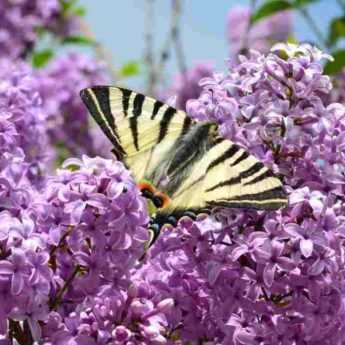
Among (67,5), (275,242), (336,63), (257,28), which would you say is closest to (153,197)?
(275,242)

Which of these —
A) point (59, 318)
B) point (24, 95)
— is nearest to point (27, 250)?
point (59, 318)

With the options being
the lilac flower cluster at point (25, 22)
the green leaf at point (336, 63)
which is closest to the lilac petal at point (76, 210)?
the green leaf at point (336, 63)

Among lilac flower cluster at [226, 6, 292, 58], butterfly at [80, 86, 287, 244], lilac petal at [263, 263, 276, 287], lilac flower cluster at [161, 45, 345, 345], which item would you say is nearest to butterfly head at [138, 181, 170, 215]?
butterfly at [80, 86, 287, 244]

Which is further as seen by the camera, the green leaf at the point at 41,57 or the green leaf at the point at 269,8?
the green leaf at the point at 41,57

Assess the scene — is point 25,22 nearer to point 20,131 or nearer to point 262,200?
point 20,131

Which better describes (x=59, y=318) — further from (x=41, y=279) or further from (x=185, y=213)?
(x=185, y=213)

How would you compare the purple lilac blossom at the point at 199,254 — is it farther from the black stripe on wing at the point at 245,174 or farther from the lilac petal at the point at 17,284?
the black stripe on wing at the point at 245,174
